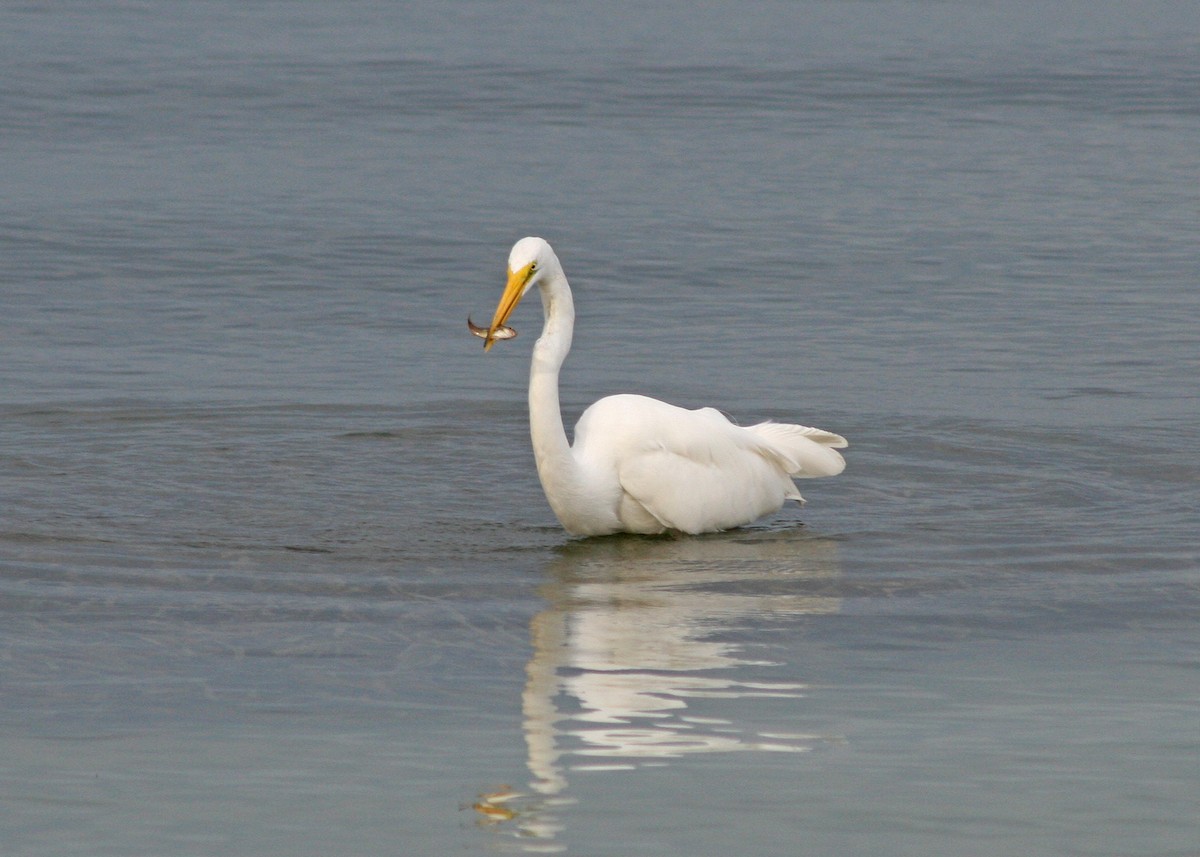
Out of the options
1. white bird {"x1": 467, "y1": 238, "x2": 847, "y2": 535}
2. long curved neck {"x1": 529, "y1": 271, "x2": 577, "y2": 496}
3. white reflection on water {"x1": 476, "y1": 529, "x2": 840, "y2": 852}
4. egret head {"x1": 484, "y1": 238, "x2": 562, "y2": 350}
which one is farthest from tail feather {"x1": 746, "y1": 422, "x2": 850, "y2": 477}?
egret head {"x1": 484, "y1": 238, "x2": 562, "y2": 350}

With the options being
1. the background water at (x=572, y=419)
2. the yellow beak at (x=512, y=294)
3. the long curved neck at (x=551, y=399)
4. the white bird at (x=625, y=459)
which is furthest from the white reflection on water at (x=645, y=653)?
the yellow beak at (x=512, y=294)

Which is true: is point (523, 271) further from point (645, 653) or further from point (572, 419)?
point (572, 419)

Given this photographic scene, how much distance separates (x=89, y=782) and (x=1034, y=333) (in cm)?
953

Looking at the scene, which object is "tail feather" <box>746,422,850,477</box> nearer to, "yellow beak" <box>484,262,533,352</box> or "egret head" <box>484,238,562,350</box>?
"egret head" <box>484,238,562,350</box>

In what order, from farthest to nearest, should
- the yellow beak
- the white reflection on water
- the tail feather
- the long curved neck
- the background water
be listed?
the tail feather
the long curved neck
the yellow beak
the white reflection on water
the background water

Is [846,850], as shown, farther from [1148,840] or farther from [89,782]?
Answer: [89,782]

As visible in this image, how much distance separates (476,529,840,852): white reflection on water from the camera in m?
6.12

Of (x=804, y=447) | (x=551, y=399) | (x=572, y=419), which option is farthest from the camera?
(x=572, y=419)

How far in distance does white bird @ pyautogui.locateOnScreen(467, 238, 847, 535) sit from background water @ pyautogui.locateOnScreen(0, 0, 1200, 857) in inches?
7.4

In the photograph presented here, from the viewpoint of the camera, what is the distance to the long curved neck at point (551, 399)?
9.07 m

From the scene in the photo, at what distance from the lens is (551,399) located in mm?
9141

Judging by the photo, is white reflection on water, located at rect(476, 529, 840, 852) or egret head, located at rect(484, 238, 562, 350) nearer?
white reflection on water, located at rect(476, 529, 840, 852)

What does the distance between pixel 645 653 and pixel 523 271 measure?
2.13 m

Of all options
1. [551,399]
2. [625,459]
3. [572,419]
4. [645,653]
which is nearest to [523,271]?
[551,399]
